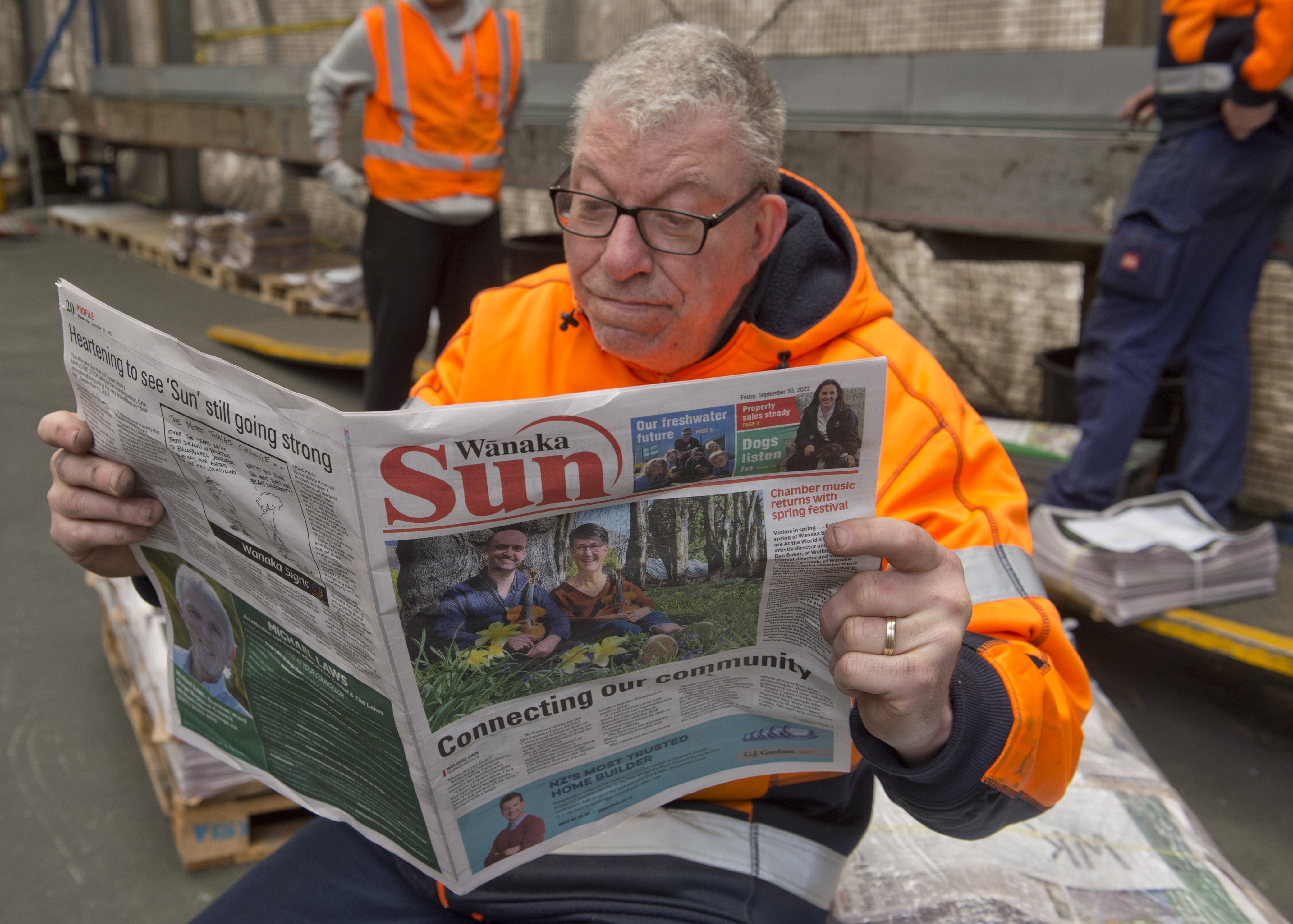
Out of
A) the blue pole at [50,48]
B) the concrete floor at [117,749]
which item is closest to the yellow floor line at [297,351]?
the concrete floor at [117,749]

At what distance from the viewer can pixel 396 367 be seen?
3.73m

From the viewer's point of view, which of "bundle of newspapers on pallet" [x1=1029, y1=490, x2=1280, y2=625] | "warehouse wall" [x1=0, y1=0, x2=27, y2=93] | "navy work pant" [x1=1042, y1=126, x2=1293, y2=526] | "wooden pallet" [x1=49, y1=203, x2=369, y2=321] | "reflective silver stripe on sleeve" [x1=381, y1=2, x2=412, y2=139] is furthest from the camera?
"warehouse wall" [x1=0, y1=0, x2=27, y2=93]

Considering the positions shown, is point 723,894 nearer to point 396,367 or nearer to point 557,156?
point 396,367

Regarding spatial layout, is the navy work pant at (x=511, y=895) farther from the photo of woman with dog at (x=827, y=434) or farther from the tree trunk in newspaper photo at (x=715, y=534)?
the photo of woman with dog at (x=827, y=434)

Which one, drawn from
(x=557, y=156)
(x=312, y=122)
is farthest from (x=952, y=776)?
(x=557, y=156)

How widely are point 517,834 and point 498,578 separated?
32cm

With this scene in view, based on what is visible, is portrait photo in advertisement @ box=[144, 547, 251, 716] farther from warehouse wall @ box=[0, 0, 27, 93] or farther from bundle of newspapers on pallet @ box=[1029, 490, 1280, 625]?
warehouse wall @ box=[0, 0, 27, 93]

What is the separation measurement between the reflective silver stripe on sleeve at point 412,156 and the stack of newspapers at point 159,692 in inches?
74.3

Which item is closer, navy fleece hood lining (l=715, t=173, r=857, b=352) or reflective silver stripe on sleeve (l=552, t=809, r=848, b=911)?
reflective silver stripe on sleeve (l=552, t=809, r=848, b=911)

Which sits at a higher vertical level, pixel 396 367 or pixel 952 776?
pixel 952 776

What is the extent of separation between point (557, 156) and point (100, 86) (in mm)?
8108

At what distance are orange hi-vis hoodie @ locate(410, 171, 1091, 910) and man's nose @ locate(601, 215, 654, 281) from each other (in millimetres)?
167

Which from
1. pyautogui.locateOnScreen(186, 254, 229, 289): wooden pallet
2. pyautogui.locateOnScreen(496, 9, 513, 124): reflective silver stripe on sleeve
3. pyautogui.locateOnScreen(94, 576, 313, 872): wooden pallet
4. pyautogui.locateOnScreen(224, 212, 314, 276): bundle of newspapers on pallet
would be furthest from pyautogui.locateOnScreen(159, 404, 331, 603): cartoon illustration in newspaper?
pyautogui.locateOnScreen(186, 254, 229, 289): wooden pallet

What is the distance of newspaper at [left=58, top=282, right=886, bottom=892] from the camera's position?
2.78 feet
